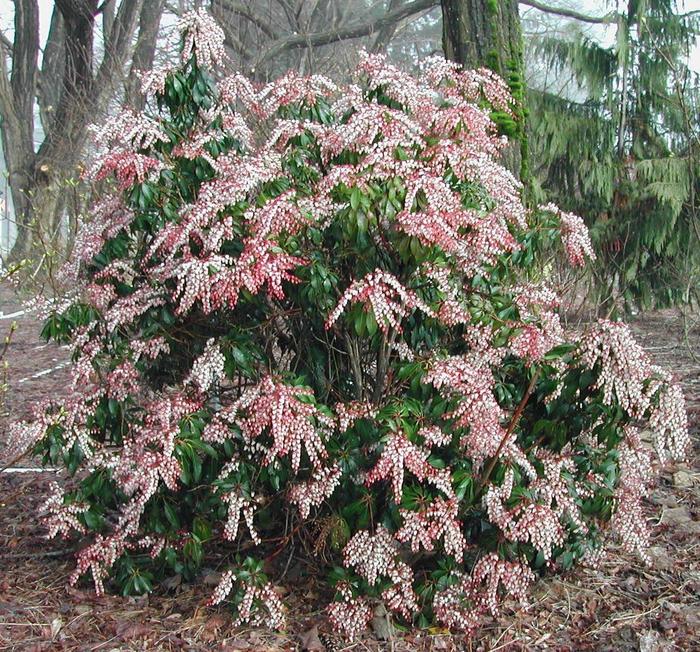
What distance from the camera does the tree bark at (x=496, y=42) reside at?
4461 millimetres

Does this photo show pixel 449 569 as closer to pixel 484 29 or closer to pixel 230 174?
pixel 230 174

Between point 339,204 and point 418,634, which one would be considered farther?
point 418,634

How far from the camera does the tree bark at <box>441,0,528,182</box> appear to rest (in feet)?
14.6

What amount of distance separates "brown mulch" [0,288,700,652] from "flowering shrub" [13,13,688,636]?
0.11 metres

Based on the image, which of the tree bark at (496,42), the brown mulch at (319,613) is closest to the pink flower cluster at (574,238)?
the brown mulch at (319,613)

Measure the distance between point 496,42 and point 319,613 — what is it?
3218 mm

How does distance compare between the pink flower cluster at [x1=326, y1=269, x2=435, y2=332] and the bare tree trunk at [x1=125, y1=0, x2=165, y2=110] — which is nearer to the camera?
the pink flower cluster at [x1=326, y1=269, x2=435, y2=332]

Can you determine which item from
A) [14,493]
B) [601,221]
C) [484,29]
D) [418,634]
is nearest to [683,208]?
[601,221]

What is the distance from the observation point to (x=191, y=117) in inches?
129

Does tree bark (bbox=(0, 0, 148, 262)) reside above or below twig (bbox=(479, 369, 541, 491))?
above

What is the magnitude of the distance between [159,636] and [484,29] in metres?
3.58

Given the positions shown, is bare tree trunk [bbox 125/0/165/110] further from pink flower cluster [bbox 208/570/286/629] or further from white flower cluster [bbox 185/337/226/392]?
pink flower cluster [bbox 208/570/286/629]

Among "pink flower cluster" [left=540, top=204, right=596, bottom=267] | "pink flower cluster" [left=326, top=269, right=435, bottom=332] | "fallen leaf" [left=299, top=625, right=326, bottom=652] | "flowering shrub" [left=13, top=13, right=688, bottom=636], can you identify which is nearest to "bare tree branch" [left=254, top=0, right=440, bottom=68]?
"flowering shrub" [left=13, top=13, right=688, bottom=636]

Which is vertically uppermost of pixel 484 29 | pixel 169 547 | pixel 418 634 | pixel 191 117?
pixel 484 29
